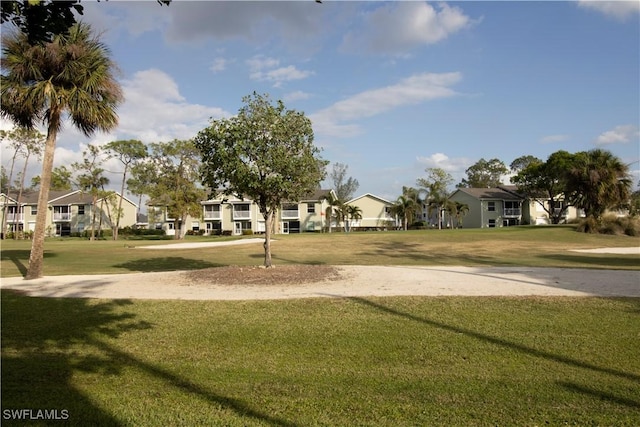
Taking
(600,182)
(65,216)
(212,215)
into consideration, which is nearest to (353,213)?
(212,215)

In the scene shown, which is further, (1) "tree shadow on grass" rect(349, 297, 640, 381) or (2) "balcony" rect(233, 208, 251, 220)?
(2) "balcony" rect(233, 208, 251, 220)

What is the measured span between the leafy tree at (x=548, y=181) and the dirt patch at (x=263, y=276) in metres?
51.0

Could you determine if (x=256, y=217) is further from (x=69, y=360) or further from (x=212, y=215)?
(x=69, y=360)

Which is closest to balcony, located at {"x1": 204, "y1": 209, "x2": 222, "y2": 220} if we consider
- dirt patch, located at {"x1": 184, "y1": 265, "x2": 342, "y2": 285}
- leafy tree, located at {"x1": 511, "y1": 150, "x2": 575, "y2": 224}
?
leafy tree, located at {"x1": 511, "y1": 150, "x2": 575, "y2": 224}

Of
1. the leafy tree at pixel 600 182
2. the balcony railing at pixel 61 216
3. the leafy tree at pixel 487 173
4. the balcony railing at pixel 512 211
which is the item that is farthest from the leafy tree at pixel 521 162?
the balcony railing at pixel 61 216

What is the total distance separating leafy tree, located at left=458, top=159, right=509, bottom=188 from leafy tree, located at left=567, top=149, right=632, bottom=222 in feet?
183

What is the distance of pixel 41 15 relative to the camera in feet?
14.1

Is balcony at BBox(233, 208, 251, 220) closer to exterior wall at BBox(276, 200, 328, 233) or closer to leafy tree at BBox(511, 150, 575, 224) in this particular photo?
exterior wall at BBox(276, 200, 328, 233)

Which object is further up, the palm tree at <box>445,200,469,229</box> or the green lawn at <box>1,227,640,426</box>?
the palm tree at <box>445,200,469,229</box>

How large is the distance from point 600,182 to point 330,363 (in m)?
45.1

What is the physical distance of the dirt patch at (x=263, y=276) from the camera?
45.4 feet

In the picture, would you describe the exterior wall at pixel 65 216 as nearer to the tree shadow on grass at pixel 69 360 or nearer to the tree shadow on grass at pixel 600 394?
the tree shadow on grass at pixel 69 360

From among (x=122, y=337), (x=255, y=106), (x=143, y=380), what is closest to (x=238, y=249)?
(x=255, y=106)

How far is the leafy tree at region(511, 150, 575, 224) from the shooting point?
2381 inches
